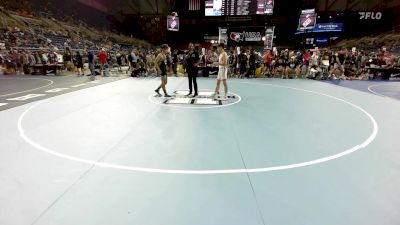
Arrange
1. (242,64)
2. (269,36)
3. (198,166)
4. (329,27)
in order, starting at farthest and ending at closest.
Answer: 1. (329,27)
2. (269,36)
3. (242,64)
4. (198,166)

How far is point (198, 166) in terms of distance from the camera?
354 cm

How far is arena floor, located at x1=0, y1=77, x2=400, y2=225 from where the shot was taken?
101 inches

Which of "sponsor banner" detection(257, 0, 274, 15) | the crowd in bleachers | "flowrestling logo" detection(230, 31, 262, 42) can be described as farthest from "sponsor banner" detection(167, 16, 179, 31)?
"sponsor banner" detection(257, 0, 274, 15)

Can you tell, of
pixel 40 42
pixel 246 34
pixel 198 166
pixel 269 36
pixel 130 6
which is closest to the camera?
pixel 198 166

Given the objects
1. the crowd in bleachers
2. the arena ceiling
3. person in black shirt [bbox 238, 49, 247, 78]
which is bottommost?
person in black shirt [bbox 238, 49, 247, 78]

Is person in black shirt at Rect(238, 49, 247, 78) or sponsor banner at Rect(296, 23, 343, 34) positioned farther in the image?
sponsor banner at Rect(296, 23, 343, 34)

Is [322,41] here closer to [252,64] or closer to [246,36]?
[246,36]

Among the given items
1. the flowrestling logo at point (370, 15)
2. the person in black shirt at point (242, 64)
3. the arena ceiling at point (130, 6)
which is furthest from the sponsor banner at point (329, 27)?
the arena ceiling at point (130, 6)

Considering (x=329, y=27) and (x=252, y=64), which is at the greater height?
(x=329, y=27)

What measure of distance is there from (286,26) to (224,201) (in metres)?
31.8

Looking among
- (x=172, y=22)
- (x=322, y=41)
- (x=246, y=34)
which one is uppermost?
(x=172, y=22)

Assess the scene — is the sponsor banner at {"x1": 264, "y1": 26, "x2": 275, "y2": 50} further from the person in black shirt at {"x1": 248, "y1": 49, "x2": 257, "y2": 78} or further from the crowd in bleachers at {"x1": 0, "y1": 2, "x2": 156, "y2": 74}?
the crowd in bleachers at {"x1": 0, "y1": 2, "x2": 156, "y2": 74}

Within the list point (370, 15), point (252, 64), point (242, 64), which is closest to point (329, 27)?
point (370, 15)

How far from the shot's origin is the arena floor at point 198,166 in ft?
8.43
